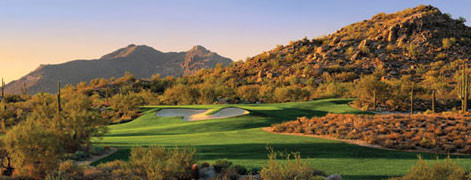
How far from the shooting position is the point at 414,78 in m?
60.9

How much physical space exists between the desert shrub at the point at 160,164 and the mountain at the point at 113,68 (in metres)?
130

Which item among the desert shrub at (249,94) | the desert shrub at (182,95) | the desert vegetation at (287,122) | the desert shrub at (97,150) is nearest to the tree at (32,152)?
the desert vegetation at (287,122)

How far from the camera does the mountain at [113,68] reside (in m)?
139

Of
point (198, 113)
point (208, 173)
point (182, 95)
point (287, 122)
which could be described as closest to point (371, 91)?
point (287, 122)

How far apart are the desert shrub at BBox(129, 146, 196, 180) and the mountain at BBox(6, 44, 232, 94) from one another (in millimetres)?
130189

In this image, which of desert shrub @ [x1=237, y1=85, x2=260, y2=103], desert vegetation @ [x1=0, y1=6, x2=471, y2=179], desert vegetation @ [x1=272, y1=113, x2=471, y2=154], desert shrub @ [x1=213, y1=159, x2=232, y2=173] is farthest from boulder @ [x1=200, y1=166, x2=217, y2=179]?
desert shrub @ [x1=237, y1=85, x2=260, y2=103]

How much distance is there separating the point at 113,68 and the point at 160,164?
540 feet

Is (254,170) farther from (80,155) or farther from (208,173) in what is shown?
(80,155)

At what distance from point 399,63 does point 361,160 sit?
2436 inches

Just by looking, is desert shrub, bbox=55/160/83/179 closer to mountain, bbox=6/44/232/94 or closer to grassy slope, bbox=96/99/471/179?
grassy slope, bbox=96/99/471/179

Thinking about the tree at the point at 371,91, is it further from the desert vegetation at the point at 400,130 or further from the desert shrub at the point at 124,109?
the desert shrub at the point at 124,109

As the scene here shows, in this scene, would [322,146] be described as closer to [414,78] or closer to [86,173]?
[86,173]

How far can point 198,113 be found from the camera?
3512cm

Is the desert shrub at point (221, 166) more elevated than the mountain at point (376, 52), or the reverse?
the mountain at point (376, 52)
